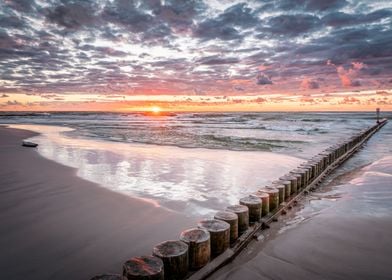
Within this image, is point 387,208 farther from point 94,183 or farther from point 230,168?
point 94,183

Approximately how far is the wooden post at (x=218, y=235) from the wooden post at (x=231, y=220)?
0.58ft

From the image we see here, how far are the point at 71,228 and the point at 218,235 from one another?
2501 millimetres

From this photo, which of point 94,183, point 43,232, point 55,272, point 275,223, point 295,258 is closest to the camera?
point 55,272

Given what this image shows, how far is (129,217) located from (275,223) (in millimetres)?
2488

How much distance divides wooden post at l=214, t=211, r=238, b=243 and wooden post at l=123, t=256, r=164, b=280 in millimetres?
1258

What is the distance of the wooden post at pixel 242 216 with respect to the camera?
397 centimetres

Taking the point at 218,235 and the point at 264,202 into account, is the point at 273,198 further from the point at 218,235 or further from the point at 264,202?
the point at 218,235

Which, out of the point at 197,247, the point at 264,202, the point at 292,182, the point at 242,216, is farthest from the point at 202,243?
the point at 292,182

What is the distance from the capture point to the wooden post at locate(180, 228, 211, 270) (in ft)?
10.0

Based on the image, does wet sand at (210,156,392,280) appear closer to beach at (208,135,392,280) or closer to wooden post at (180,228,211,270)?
beach at (208,135,392,280)

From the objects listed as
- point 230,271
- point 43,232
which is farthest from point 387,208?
point 43,232

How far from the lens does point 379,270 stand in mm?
3459

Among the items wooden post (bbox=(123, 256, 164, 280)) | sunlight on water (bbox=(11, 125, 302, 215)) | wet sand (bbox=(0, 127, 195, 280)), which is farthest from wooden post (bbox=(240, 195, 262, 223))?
wooden post (bbox=(123, 256, 164, 280))

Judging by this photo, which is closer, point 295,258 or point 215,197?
point 295,258
